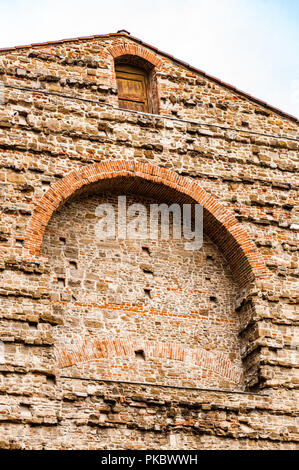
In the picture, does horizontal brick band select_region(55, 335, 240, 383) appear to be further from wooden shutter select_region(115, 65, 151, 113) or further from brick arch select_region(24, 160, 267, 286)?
wooden shutter select_region(115, 65, 151, 113)

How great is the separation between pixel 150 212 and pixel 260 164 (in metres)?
2.43

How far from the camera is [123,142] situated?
16.4 metres

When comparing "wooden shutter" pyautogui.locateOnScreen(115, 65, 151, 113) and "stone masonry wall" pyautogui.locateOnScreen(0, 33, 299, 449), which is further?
"wooden shutter" pyautogui.locateOnScreen(115, 65, 151, 113)

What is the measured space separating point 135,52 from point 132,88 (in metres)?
0.70

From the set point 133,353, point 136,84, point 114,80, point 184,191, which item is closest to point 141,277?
point 133,353

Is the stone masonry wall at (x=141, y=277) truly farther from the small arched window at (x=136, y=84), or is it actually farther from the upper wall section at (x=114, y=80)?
the small arched window at (x=136, y=84)

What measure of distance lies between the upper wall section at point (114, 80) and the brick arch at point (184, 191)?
146cm

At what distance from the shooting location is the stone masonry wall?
46.0ft

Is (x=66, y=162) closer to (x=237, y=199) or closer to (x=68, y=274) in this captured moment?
(x=68, y=274)

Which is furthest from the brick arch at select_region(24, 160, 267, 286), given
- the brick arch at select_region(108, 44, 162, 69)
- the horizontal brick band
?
the brick arch at select_region(108, 44, 162, 69)

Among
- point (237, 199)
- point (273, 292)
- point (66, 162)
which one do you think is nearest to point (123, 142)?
point (66, 162)

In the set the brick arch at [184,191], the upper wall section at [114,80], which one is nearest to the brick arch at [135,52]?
the upper wall section at [114,80]

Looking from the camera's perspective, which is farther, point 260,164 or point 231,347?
point 260,164

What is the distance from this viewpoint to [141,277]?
16.0 m
